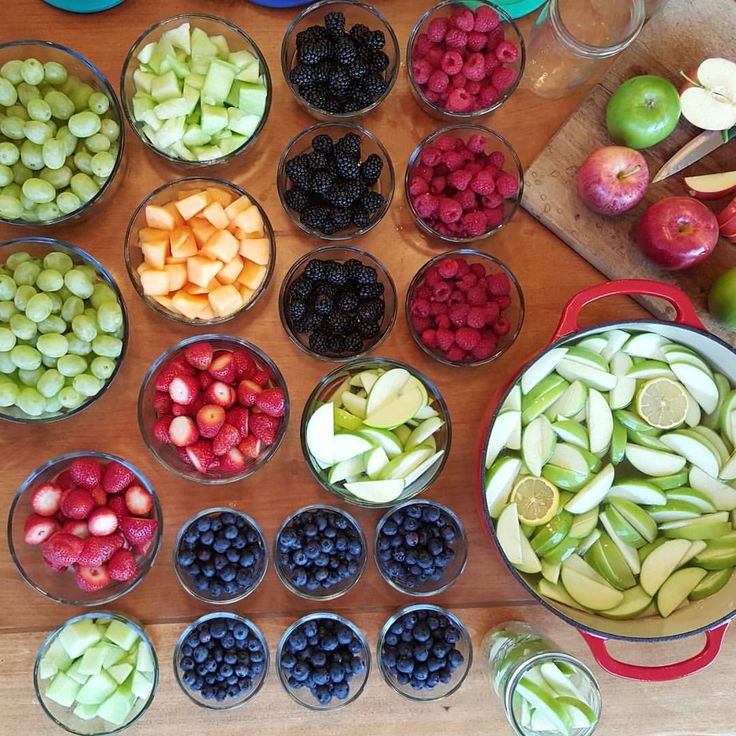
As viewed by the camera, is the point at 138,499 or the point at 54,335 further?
the point at 138,499

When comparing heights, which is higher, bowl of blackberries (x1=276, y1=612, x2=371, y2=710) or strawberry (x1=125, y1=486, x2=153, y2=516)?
strawberry (x1=125, y1=486, x2=153, y2=516)

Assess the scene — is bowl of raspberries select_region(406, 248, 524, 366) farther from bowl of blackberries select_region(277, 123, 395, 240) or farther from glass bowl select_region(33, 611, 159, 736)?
glass bowl select_region(33, 611, 159, 736)

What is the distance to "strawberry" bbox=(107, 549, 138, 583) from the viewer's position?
124 centimetres

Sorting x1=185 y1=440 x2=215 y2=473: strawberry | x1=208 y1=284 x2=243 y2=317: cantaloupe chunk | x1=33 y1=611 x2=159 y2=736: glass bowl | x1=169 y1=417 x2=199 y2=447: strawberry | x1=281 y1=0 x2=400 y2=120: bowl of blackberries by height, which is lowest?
x1=33 y1=611 x2=159 y2=736: glass bowl

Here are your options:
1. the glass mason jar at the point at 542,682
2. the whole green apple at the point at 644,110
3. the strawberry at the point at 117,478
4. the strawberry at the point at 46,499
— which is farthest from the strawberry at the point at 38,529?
the whole green apple at the point at 644,110

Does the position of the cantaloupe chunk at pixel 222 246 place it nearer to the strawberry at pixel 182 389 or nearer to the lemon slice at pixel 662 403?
the strawberry at pixel 182 389

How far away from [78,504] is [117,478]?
79 mm

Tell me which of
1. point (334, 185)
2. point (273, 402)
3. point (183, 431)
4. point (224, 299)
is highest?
point (334, 185)

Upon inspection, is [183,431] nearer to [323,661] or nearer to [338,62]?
[323,661]

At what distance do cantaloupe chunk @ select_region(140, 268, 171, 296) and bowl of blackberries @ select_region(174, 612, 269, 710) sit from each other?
0.61 meters

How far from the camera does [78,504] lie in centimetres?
124

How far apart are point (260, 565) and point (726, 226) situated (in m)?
1.09

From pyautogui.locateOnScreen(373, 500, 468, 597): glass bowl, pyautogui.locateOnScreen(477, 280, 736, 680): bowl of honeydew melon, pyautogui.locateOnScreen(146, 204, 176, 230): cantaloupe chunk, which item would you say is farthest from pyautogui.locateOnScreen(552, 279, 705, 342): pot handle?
pyautogui.locateOnScreen(146, 204, 176, 230): cantaloupe chunk

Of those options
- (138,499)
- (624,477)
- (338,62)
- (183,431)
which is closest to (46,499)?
(138,499)
